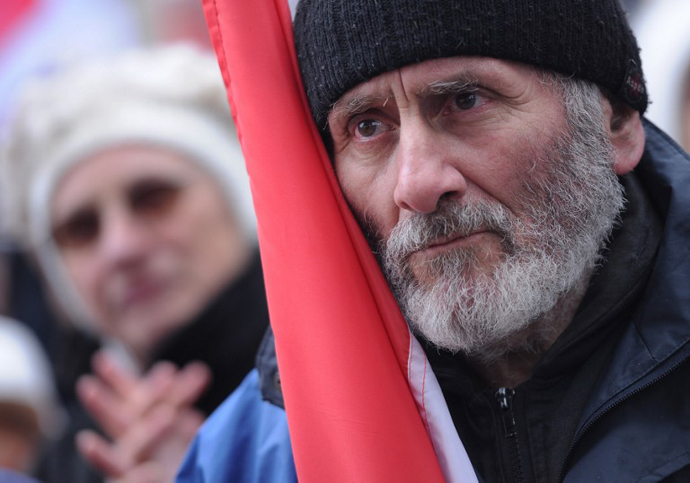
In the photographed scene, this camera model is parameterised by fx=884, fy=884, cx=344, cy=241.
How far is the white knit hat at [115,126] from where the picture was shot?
410 centimetres

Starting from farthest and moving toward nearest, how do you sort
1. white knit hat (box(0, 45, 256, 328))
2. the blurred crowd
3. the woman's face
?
white knit hat (box(0, 45, 256, 328)) < the woman's face < the blurred crowd

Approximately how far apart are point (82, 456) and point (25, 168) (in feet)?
4.54

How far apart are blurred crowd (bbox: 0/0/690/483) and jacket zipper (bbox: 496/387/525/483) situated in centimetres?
154

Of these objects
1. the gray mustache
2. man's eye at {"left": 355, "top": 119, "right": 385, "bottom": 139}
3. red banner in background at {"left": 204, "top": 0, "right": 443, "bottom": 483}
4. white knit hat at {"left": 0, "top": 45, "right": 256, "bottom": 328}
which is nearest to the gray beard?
the gray mustache

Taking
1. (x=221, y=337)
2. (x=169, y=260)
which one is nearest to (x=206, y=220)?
(x=169, y=260)

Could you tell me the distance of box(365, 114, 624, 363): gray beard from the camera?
204cm

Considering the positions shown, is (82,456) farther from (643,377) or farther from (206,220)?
(643,377)

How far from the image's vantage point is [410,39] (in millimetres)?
2029

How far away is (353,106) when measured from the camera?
215 centimetres

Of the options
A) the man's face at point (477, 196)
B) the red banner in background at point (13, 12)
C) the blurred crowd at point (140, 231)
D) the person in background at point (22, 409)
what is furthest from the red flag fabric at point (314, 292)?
the red banner in background at point (13, 12)

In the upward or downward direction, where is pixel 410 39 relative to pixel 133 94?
downward

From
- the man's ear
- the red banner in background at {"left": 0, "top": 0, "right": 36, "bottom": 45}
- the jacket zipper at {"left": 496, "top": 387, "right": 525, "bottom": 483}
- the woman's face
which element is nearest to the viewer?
the jacket zipper at {"left": 496, "top": 387, "right": 525, "bottom": 483}

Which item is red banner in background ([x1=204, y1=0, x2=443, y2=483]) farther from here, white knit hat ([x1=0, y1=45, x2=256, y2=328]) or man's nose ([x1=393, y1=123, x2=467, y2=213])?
white knit hat ([x1=0, y1=45, x2=256, y2=328])

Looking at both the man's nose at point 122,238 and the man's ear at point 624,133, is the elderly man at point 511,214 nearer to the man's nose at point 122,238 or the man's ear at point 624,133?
the man's ear at point 624,133
